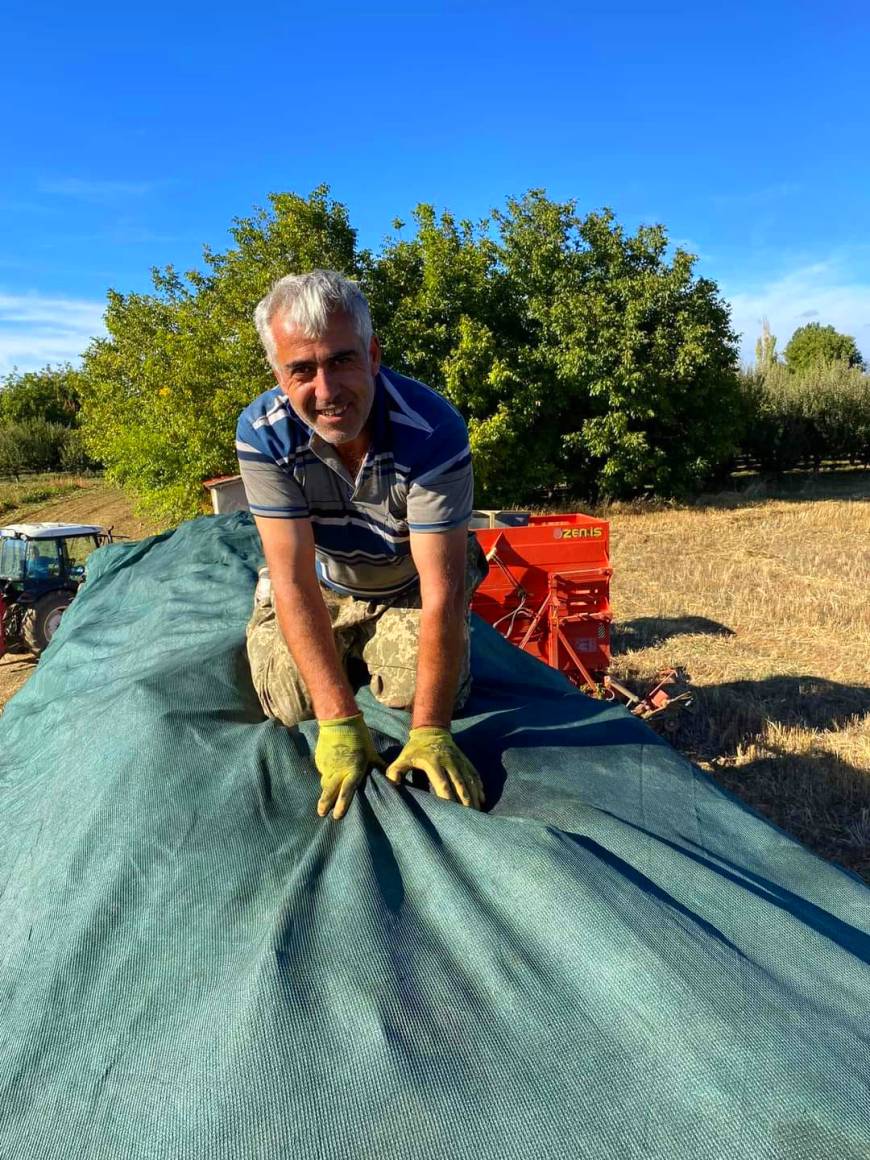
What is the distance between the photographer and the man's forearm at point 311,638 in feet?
7.59

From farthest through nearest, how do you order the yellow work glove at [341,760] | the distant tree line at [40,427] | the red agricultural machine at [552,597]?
the distant tree line at [40,427] → the red agricultural machine at [552,597] → the yellow work glove at [341,760]

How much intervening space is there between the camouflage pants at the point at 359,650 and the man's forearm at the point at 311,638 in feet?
0.70

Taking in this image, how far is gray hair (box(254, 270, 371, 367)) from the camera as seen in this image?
2.09m

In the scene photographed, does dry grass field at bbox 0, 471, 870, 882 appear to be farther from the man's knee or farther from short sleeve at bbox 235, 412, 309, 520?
short sleeve at bbox 235, 412, 309, 520

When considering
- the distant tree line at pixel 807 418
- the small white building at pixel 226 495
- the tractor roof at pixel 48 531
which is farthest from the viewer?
the distant tree line at pixel 807 418

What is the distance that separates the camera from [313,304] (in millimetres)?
2080

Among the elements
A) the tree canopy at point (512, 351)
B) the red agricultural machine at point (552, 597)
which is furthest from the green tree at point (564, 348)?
the red agricultural machine at point (552, 597)

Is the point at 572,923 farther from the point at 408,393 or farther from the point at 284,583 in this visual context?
the point at 408,393

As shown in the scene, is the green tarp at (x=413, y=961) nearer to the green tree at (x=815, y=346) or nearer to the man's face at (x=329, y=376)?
the man's face at (x=329, y=376)

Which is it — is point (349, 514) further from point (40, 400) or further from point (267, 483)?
point (40, 400)

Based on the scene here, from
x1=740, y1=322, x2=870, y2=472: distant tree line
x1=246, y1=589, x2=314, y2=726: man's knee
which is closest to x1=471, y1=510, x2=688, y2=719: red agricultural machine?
x1=246, y1=589, x2=314, y2=726: man's knee

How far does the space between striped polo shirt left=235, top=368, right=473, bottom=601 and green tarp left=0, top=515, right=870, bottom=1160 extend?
71 centimetres

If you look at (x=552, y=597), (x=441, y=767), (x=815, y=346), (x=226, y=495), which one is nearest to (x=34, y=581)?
(x=226, y=495)

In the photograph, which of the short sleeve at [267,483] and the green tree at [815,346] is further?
the green tree at [815,346]
